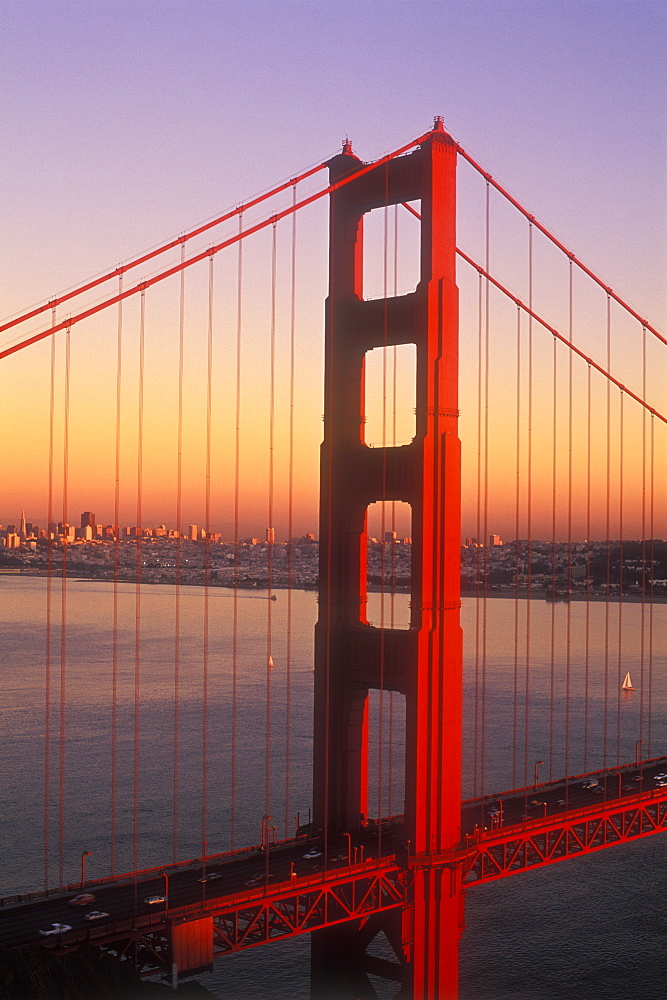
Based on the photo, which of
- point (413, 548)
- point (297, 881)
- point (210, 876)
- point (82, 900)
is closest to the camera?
point (82, 900)

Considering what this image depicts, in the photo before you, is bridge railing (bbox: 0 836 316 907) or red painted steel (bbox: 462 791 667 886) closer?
bridge railing (bbox: 0 836 316 907)

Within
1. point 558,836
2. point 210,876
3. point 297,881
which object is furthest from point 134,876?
point 558,836

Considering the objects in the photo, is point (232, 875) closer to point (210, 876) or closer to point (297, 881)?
point (210, 876)

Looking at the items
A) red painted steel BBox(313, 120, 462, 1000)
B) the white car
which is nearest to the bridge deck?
the white car

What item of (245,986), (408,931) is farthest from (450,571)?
(245,986)

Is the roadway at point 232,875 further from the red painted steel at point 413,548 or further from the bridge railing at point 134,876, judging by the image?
the red painted steel at point 413,548

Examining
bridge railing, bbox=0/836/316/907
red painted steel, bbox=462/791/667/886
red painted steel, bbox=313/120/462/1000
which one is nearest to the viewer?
bridge railing, bbox=0/836/316/907

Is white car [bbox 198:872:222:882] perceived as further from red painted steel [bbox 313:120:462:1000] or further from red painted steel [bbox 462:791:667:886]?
red painted steel [bbox 462:791:667:886]

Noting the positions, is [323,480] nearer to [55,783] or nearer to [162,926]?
[162,926]
